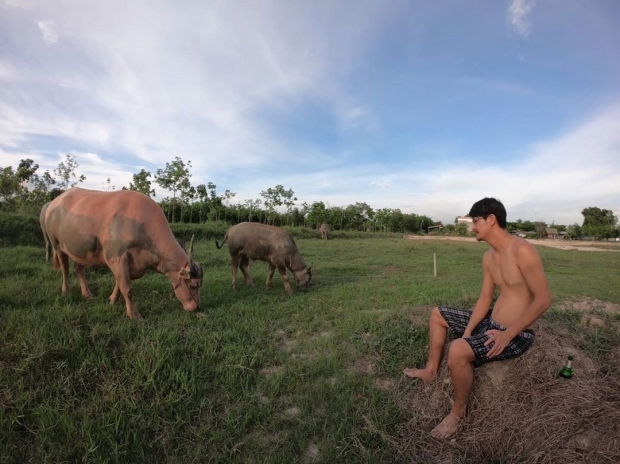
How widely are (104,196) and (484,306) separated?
19.5ft

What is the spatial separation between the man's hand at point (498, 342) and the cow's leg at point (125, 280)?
4.76 metres

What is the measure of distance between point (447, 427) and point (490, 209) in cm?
208

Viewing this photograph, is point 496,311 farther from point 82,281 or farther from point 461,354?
point 82,281

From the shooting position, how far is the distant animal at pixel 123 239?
5418mm

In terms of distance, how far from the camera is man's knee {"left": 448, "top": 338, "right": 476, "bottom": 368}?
2.94 metres

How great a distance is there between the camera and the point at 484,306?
136 inches

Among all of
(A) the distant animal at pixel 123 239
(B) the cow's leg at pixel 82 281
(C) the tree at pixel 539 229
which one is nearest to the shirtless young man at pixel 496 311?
(A) the distant animal at pixel 123 239

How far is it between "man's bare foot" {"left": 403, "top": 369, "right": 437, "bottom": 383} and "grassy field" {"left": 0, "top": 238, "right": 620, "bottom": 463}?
0.45 ft

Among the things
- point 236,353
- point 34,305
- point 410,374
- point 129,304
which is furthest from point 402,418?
point 34,305

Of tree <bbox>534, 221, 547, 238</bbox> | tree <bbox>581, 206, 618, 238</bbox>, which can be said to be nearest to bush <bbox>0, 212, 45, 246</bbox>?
tree <bbox>534, 221, 547, 238</bbox>

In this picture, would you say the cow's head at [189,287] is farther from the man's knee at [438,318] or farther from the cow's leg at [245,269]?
the man's knee at [438,318]

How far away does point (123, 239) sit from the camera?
17.7 ft

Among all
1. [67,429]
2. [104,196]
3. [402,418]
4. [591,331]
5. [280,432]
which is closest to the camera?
[67,429]

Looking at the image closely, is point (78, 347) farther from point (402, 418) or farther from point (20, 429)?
point (402, 418)
